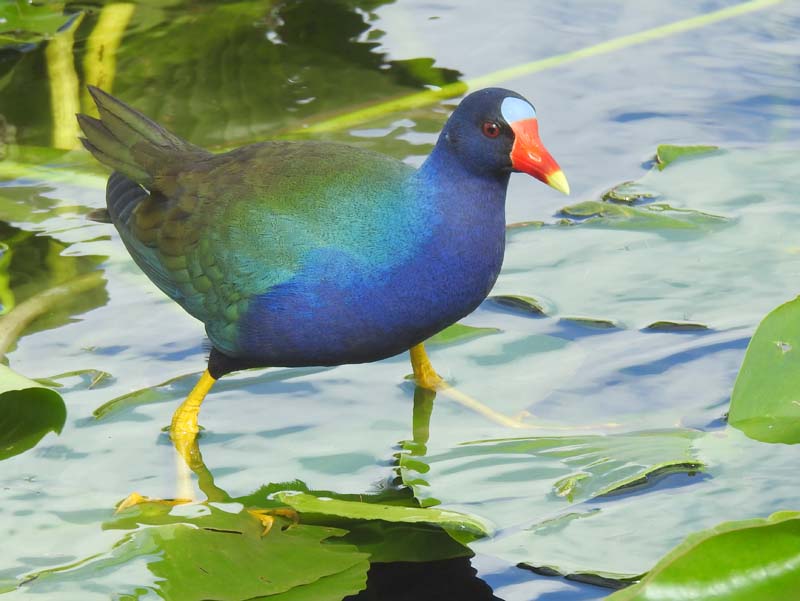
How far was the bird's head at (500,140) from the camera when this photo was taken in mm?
2543

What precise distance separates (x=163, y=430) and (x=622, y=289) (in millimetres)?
1109

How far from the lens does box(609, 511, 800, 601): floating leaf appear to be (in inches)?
61.9

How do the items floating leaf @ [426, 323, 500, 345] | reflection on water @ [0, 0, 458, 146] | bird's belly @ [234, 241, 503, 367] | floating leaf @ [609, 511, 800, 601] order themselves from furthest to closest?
reflection on water @ [0, 0, 458, 146]
floating leaf @ [426, 323, 500, 345]
bird's belly @ [234, 241, 503, 367]
floating leaf @ [609, 511, 800, 601]

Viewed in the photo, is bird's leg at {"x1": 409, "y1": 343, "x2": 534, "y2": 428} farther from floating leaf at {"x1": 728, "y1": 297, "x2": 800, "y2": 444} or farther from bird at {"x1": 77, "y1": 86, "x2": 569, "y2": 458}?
floating leaf at {"x1": 728, "y1": 297, "x2": 800, "y2": 444}

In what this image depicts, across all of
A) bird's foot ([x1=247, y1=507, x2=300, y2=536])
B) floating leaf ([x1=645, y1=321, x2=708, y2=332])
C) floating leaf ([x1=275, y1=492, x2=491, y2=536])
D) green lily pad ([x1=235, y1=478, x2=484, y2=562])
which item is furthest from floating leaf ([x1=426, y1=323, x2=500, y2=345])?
floating leaf ([x1=275, y1=492, x2=491, y2=536])

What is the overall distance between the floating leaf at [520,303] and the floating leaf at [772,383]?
0.98m

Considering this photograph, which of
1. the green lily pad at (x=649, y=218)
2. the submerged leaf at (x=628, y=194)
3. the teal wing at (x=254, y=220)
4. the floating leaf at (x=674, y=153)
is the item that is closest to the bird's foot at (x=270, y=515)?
the teal wing at (x=254, y=220)

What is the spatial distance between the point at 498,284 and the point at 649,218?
420mm

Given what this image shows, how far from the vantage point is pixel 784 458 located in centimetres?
214

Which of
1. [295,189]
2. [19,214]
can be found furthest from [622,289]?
[19,214]

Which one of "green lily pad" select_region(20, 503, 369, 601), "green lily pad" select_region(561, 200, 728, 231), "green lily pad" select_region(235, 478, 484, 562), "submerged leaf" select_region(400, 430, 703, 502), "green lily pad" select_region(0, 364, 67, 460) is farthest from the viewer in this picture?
"green lily pad" select_region(561, 200, 728, 231)

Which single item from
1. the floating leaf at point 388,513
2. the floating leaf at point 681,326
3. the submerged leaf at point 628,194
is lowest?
the floating leaf at point 388,513

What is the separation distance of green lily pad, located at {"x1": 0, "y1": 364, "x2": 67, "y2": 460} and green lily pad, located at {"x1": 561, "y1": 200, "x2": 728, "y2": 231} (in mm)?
1425

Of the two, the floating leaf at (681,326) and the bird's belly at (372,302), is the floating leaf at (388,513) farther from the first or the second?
the floating leaf at (681,326)
